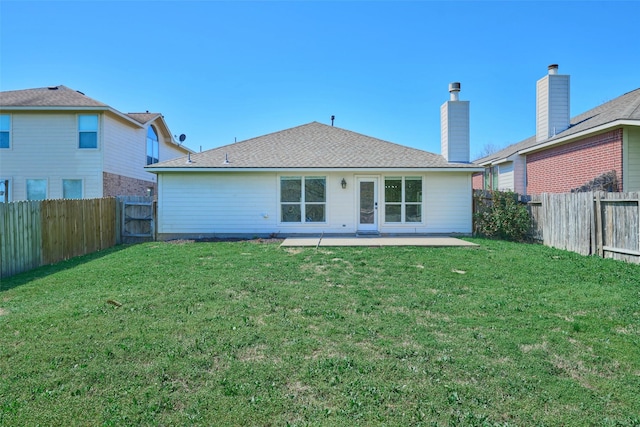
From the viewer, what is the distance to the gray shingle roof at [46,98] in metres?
15.9

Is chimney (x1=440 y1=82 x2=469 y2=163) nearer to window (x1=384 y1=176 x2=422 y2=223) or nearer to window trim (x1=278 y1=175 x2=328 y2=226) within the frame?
window (x1=384 y1=176 x2=422 y2=223)

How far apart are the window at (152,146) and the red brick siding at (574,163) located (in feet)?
63.3

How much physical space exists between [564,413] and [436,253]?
23.2 ft

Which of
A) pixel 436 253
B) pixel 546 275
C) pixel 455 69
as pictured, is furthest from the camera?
pixel 455 69

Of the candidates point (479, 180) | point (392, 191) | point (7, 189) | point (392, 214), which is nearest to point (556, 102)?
point (392, 191)

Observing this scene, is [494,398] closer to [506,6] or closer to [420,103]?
[506,6]

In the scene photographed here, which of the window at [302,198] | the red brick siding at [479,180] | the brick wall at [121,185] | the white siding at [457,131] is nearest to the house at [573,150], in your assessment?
the red brick siding at [479,180]

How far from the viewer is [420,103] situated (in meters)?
24.0

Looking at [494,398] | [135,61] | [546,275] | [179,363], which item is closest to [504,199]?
[546,275]

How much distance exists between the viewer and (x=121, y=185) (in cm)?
1792

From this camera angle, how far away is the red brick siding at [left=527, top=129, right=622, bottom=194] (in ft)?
37.4

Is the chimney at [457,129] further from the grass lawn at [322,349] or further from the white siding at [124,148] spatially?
the white siding at [124,148]

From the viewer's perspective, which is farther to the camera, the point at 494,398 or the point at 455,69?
the point at 455,69

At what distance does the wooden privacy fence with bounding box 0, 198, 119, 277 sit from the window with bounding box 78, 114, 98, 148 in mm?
5339
